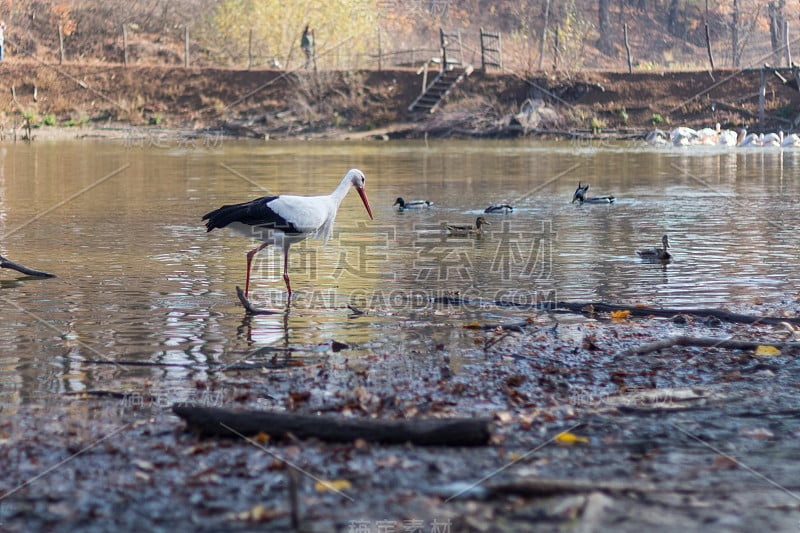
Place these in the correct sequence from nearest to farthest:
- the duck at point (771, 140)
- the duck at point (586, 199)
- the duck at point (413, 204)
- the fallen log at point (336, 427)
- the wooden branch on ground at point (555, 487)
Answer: the wooden branch on ground at point (555, 487) < the fallen log at point (336, 427) < the duck at point (413, 204) < the duck at point (586, 199) < the duck at point (771, 140)

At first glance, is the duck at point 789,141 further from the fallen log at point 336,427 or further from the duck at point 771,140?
the fallen log at point 336,427

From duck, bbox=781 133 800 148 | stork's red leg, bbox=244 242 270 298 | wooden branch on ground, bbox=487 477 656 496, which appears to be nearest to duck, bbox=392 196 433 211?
stork's red leg, bbox=244 242 270 298

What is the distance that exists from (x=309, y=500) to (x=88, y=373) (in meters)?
3.38

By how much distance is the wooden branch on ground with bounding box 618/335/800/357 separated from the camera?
8.16m

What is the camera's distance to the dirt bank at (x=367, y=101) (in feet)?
174

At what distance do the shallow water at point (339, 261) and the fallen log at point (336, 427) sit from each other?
4.14 ft

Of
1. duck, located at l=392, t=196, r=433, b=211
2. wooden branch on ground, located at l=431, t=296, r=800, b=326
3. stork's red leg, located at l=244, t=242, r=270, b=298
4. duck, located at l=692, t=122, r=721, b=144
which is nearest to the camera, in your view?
wooden branch on ground, located at l=431, t=296, r=800, b=326

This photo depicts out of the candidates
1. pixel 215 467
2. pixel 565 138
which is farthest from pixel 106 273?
pixel 565 138

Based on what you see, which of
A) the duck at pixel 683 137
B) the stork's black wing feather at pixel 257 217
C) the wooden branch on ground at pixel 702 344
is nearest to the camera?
the wooden branch on ground at pixel 702 344

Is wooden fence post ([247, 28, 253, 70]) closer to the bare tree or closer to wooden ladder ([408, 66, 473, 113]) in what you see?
wooden ladder ([408, 66, 473, 113])

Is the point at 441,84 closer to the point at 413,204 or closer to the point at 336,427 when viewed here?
the point at 413,204

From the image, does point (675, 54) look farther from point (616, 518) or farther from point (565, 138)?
point (616, 518)

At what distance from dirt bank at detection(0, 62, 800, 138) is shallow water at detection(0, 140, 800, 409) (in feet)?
74.9

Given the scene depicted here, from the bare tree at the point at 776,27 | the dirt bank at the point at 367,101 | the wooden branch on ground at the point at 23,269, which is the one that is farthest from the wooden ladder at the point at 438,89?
the wooden branch on ground at the point at 23,269
